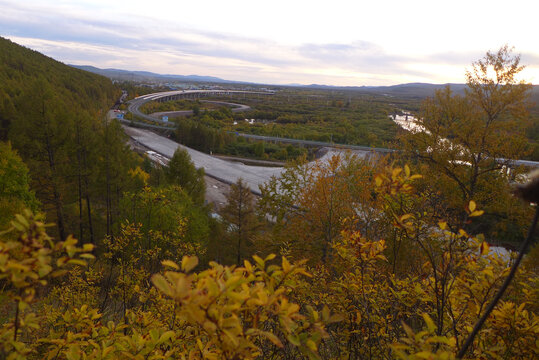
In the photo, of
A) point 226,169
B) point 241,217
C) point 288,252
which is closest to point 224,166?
point 226,169

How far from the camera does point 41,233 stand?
4.77 ft

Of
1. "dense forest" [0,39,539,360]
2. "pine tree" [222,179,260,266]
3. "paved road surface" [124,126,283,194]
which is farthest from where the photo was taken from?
"paved road surface" [124,126,283,194]

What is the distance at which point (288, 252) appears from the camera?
5004 mm

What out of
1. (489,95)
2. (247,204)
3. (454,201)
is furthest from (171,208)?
(489,95)

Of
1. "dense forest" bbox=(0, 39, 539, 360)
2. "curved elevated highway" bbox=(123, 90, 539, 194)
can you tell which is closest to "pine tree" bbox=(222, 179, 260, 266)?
"dense forest" bbox=(0, 39, 539, 360)

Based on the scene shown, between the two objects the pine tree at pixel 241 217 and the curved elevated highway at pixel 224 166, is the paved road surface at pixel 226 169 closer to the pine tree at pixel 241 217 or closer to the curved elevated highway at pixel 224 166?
the curved elevated highway at pixel 224 166

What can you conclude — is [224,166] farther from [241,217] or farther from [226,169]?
[241,217]

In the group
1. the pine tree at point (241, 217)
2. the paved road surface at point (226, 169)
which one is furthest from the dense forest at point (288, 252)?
the paved road surface at point (226, 169)

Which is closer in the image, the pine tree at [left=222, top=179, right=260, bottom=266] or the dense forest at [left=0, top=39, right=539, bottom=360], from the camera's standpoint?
the dense forest at [left=0, top=39, right=539, bottom=360]

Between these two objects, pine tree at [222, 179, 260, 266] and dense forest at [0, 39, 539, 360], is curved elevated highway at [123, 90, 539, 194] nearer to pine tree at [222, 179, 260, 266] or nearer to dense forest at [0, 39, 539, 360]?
pine tree at [222, 179, 260, 266]

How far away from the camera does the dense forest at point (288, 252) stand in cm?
157

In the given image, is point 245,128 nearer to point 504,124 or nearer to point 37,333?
point 504,124

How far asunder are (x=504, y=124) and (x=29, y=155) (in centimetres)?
2117

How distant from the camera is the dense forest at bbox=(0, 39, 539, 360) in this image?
157 centimetres
